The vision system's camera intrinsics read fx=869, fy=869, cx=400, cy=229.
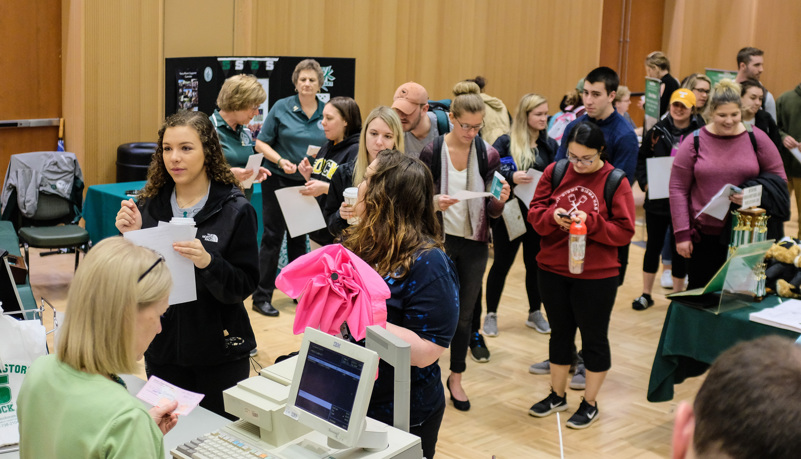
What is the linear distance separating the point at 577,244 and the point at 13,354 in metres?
2.57

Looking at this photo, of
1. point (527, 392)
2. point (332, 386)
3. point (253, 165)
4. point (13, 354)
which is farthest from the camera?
point (253, 165)

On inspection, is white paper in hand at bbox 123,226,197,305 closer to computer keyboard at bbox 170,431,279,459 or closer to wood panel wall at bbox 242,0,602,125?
computer keyboard at bbox 170,431,279,459

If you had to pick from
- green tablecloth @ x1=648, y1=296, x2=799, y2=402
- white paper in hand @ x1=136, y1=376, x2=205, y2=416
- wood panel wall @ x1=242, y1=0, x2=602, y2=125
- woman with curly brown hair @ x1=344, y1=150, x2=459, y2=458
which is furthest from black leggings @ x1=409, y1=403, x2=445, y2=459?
wood panel wall @ x1=242, y1=0, x2=602, y2=125

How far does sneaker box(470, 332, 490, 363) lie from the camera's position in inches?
221

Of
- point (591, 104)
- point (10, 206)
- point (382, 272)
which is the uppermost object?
point (591, 104)

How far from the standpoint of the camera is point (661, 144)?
6535mm

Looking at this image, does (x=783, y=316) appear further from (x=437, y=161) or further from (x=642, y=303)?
(x=642, y=303)

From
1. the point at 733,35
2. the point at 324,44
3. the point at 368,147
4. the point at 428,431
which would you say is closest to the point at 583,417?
the point at 368,147

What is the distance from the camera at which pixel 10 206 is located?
6531mm

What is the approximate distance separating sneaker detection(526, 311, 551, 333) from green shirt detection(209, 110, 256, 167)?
231 centimetres

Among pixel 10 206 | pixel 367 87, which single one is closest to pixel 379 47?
pixel 367 87

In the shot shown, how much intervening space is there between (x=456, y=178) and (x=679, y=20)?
1073 centimetres

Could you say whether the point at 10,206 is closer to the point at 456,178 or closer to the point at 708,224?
the point at 456,178

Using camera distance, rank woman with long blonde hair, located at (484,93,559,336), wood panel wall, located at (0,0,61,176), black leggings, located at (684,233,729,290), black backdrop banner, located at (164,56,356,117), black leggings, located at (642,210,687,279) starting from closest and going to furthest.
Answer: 1. black leggings, located at (684,233,729,290)
2. woman with long blonde hair, located at (484,93,559,336)
3. black leggings, located at (642,210,687,279)
4. black backdrop banner, located at (164,56,356,117)
5. wood panel wall, located at (0,0,61,176)
